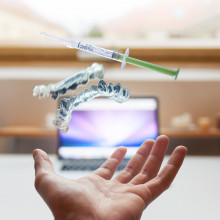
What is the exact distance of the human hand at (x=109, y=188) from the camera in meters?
0.42

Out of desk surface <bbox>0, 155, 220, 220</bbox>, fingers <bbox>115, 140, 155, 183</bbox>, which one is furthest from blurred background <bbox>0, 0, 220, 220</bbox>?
fingers <bbox>115, 140, 155, 183</bbox>

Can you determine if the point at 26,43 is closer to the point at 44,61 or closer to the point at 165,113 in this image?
the point at 44,61

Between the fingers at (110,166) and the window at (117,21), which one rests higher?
the window at (117,21)

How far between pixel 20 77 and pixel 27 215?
3.21 feet

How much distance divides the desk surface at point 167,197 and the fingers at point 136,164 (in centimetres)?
9

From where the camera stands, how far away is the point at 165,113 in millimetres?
1460

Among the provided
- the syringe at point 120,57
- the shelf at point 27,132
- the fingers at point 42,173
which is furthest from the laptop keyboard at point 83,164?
the syringe at point 120,57

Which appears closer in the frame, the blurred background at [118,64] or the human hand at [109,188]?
the human hand at [109,188]

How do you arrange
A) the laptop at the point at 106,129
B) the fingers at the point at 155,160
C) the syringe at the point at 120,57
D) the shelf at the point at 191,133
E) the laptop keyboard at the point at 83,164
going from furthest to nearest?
the shelf at the point at 191,133 → the laptop at the point at 106,129 → the laptop keyboard at the point at 83,164 → the fingers at the point at 155,160 → the syringe at the point at 120,57

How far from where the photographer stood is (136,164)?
23.6 inches

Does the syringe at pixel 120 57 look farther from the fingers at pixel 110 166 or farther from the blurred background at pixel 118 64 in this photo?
the blurred background at pixel 118 64

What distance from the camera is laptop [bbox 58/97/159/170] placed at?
1.12m

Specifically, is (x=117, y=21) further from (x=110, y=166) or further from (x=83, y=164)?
(x=110, y=166)

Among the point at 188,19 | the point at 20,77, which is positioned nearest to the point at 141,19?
the point at 188,19
